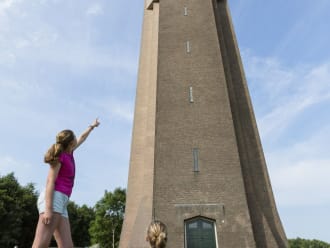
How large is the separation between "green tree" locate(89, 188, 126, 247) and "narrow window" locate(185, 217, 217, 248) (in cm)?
2886

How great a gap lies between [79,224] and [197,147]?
41.5 metres

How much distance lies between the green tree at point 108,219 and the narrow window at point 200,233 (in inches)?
1136

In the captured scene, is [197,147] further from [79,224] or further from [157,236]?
[79,224]

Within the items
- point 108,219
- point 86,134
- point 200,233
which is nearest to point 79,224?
point 108,219

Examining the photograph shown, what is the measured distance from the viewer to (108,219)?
4503 cm

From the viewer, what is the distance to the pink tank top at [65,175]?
11.3ft

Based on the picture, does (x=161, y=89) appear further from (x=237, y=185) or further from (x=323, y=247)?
(x=323, y=247)

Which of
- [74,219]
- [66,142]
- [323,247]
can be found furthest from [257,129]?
[323,247]

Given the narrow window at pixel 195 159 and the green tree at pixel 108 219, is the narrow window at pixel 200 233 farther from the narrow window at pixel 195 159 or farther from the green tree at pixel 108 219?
the green tree at pixel 108 219

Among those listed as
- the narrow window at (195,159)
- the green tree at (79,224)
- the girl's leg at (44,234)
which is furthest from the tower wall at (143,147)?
the green tree at (79,224)

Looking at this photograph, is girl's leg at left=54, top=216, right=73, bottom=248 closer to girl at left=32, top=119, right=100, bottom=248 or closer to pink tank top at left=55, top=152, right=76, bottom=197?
girl at left=32, top=119, right=100, bottom=248

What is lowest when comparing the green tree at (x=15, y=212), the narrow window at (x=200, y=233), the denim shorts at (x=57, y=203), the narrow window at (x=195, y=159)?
the denim shorts at (x=57, y=203)

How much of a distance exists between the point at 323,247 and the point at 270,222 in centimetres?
11496

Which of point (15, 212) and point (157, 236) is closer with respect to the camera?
point (157, 236)
